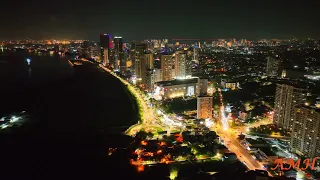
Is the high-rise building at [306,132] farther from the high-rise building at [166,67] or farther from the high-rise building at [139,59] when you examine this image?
the high-rise building at [139,59]

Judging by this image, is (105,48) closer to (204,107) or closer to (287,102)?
(204,107)

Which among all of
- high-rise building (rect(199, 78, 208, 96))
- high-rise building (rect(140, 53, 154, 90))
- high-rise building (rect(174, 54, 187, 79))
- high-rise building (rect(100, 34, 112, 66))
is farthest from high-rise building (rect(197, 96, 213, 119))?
high-rise building (rect(100, 34, 112, 66))

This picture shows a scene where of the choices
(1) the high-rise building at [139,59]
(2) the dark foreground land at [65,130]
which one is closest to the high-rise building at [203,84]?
(2) the dark foreground land at [65,130]

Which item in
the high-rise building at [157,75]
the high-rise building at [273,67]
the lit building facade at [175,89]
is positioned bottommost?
the lit building facade at [175,89]

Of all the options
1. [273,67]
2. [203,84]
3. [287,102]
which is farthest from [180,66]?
[287,102]

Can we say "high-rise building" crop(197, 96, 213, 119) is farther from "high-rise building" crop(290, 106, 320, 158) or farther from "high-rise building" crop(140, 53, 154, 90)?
"high-rise building" crop(140, 53, 154, 90)

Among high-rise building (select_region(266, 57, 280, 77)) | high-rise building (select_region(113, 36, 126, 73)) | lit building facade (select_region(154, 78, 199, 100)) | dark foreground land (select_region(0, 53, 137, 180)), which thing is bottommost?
dark foreground land (select_region(0, 53, 137, 180))
